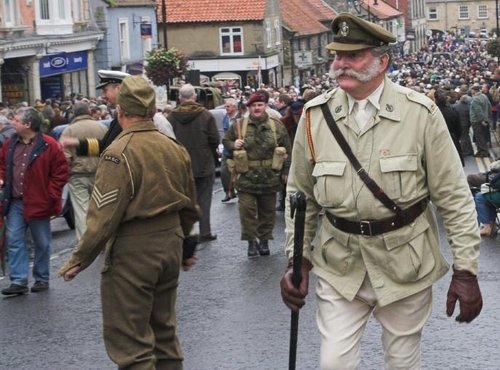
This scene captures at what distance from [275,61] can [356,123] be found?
232 feet

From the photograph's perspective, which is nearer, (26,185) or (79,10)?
(26,185)

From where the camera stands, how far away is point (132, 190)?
277 inches

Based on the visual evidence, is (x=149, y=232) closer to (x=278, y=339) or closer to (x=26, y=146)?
(x=278, y=339)

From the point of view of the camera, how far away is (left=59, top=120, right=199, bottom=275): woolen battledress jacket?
6961mm

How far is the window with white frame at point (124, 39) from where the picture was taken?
53.5 meters

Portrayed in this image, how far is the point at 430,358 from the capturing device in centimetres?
868

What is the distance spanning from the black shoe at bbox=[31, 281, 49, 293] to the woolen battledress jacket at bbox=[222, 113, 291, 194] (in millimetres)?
2792

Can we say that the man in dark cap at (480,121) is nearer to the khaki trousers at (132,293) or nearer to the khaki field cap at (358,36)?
the khaki trousers at (132,293)

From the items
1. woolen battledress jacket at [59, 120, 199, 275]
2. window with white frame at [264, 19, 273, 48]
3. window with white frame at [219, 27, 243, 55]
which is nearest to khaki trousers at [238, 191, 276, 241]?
woolen battledress jacket at [59, 120, 199, 275]

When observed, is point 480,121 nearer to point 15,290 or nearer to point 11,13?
point 11,13

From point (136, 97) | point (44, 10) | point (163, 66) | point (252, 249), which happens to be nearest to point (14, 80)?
point (44, 10)

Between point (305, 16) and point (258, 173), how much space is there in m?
75.8

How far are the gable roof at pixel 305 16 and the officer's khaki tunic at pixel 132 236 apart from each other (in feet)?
250

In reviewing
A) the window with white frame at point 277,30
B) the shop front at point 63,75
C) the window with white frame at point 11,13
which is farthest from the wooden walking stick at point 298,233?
the window with white frame at point 277,30
